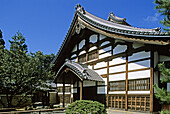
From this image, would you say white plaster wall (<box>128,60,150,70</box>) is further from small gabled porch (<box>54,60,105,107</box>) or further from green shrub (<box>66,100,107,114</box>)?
green shrub (<box>66,100,107,114</box>)

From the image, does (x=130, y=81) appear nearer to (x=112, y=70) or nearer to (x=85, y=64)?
(x=112, y=70)

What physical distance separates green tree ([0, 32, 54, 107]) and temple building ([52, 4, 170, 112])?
231cm

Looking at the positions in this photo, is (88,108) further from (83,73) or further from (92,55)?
(92,55)

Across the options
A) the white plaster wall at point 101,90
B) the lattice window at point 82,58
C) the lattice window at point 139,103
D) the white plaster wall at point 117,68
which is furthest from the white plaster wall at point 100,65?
the lattice window at point 139,103

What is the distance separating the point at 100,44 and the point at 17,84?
25.7 feet

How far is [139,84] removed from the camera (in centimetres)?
1187

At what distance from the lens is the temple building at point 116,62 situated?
1109 cm

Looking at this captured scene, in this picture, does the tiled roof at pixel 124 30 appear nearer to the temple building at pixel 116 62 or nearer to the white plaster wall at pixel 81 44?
the temple building at pixel 116 62

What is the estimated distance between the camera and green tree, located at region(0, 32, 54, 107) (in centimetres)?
1316

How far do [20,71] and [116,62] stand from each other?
24.8 ft

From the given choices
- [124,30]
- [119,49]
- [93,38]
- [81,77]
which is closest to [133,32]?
[124,30]

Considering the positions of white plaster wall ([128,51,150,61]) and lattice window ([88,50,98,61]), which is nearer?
white plaster wall ([128,51,150,61])

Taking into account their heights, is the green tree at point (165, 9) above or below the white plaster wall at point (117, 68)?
above

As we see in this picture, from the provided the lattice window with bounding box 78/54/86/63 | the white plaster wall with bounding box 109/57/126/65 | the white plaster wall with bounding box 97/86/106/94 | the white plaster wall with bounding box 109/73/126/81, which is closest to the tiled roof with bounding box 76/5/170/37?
the white plaster wall with bounding box 109/57/126/65
